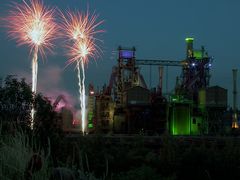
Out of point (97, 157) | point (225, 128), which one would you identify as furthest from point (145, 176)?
point (225, 128)

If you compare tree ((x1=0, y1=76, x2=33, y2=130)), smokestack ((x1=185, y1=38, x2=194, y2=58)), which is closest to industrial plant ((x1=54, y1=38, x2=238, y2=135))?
smokestack ((x1=185, y1=38, x2=194, y2=58))

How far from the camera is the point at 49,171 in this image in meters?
8.41

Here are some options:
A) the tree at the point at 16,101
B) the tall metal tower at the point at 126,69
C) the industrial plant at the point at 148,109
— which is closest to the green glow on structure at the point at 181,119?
the industrial plant at the point at 148,109

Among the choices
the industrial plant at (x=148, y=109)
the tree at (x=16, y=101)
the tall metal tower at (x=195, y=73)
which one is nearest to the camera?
the tree at (x=16, y=101)

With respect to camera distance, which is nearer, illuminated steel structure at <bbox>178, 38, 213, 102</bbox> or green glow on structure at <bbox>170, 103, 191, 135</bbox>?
green glow on structure at <bbox>170, 103, 191, 135</bbox>

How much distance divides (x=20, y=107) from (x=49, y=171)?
748 centimetres

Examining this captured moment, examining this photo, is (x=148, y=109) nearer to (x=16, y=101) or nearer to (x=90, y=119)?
(x=90, y=119)

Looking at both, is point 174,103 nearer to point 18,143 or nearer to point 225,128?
point 225,128

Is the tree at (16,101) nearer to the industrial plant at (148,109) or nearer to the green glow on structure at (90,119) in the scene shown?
the industrial plant at (148,109)

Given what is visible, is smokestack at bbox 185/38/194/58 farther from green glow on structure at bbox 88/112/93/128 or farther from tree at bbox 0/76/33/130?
tree at bbox 0/76/33/130

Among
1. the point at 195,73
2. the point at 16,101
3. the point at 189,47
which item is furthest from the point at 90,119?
the point at 16,101

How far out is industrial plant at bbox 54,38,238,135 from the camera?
6831cm

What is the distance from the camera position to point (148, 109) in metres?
69.1

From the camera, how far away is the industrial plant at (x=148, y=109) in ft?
224
